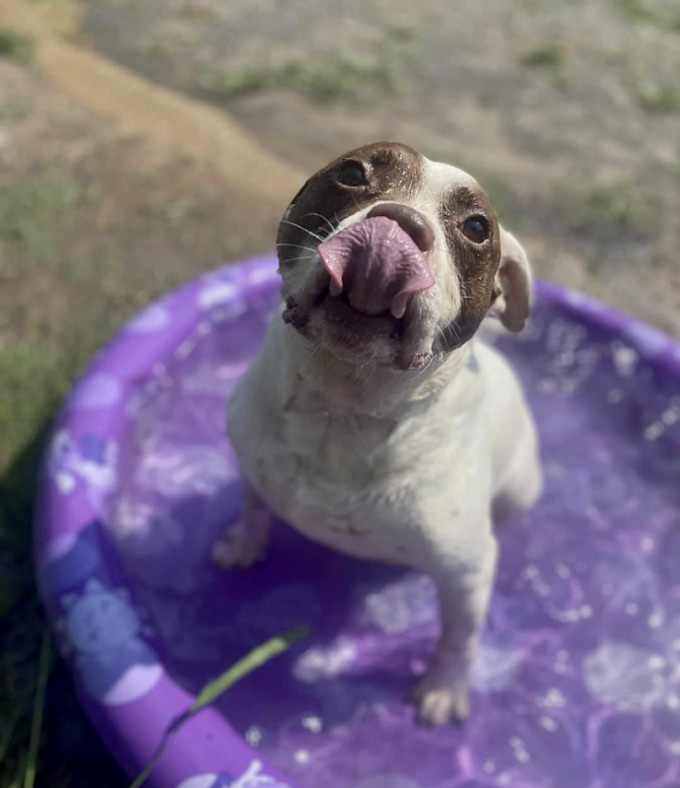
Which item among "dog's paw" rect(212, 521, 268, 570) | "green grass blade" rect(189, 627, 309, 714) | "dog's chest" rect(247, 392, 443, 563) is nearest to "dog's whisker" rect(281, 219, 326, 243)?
"dog's chest" rect(247, 392, 443, 563)

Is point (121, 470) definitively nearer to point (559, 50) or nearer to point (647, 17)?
point (559, 50)

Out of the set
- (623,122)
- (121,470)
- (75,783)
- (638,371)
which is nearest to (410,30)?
(623,122)

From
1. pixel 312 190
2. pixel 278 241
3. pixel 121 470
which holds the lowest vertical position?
pixel 121 470

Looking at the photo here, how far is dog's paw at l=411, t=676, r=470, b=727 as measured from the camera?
279 centimetres

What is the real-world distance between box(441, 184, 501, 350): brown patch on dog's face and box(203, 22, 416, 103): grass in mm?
5036

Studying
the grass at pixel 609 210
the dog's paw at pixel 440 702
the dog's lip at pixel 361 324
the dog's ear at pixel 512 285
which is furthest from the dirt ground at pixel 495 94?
the dog's lip at pixel 361 324

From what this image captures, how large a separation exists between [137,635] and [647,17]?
881 centimetres

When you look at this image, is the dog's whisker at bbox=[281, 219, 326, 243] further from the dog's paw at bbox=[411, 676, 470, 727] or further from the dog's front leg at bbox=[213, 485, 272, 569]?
the dog's paw at bbox=[411, 676, 470, 727]

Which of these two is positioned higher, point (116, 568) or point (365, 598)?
point (116, 568)

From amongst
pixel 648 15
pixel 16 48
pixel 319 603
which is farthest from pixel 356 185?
pixel 648 15

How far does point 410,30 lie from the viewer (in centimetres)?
773

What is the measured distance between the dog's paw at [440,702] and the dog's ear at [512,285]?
1386 mm

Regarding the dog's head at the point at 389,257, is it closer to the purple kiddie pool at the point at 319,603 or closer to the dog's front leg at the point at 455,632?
the dog's front leg at the point at 455,632

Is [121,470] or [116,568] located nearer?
[116,568]
